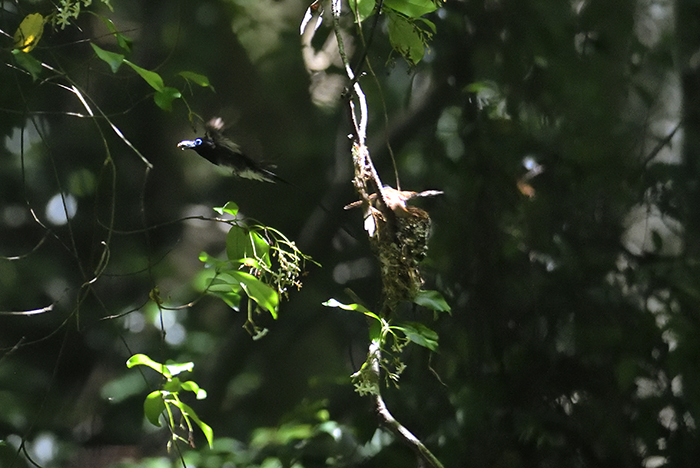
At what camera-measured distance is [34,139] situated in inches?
39.4

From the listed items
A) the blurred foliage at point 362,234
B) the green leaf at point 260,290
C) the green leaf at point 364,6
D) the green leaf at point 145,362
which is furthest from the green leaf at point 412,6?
the green leaf at point 145,362

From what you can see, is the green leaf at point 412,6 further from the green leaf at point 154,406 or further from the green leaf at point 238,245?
the green leaf at point 154,406

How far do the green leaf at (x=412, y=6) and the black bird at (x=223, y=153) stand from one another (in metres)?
0.31

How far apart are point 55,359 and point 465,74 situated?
2.81ft

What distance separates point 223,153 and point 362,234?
29 centimetres

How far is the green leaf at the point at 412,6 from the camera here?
2.53 feet

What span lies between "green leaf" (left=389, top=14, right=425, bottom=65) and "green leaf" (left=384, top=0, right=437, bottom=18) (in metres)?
0.04

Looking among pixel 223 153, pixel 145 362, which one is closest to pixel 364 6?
pixel 223 153

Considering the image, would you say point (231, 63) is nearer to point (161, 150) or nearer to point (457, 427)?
point (161, 150)

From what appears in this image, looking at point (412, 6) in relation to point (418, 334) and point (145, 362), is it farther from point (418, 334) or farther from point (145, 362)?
point (145, 362)

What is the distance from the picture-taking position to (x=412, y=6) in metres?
0.78

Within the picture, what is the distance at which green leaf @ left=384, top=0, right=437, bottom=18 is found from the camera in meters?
0.77

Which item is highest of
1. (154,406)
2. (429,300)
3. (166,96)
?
(166,96)

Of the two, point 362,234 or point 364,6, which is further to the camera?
point 362,234
